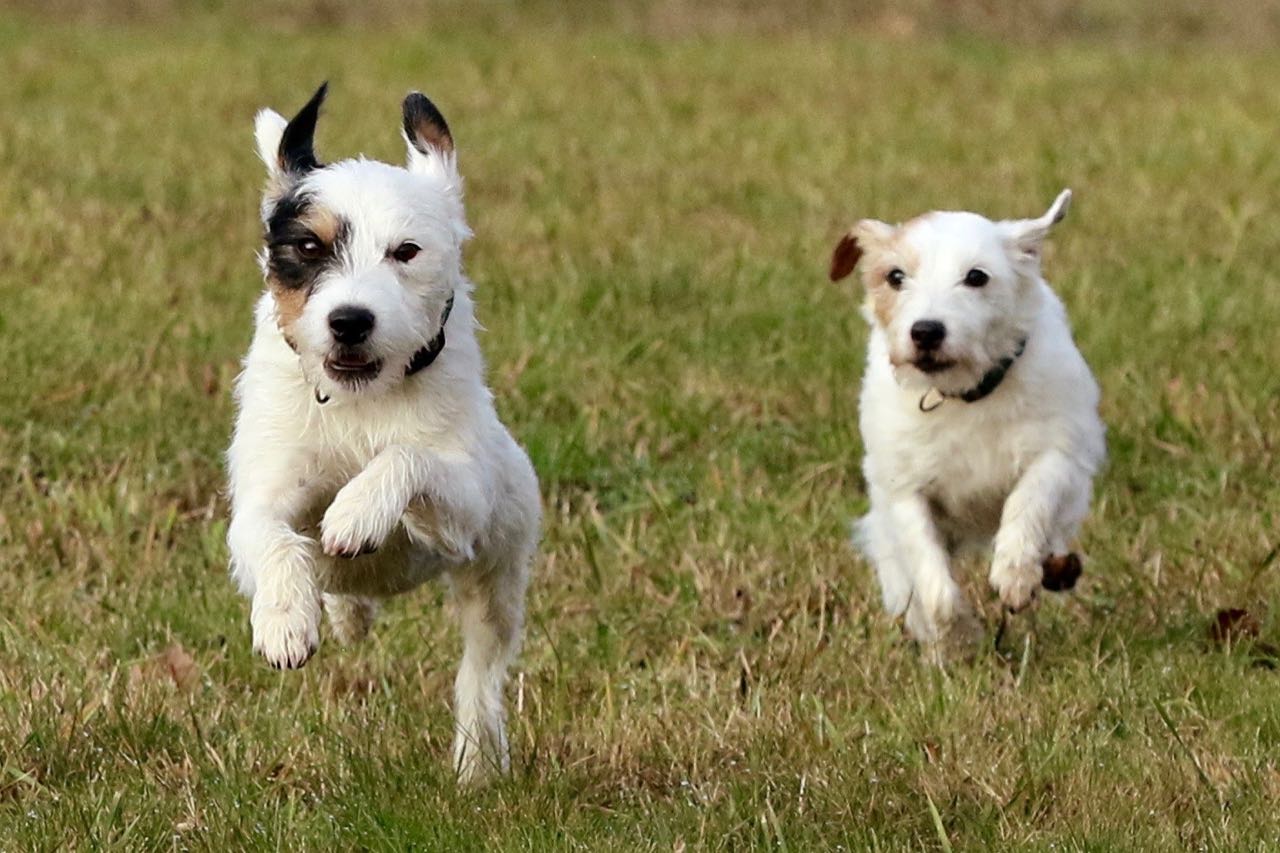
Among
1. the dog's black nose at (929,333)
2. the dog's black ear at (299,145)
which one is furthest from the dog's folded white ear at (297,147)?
the dog's black nose at (929,333)

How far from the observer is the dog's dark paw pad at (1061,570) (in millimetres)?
5508

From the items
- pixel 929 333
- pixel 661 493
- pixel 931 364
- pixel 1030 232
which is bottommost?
pixel 661 493

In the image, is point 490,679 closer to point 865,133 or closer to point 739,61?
point 865,133

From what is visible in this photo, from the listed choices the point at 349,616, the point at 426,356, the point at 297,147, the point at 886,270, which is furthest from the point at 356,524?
the point at 886,270

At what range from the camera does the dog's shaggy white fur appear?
4027mm

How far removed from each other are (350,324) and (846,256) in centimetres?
246

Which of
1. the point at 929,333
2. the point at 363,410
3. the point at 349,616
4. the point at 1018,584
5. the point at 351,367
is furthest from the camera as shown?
the point at 929,333

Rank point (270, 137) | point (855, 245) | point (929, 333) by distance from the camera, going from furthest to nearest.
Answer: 1. point (855, 245)
2. point (929, 333)
3. point (270, 137)

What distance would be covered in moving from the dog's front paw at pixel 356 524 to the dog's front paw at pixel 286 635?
14cm

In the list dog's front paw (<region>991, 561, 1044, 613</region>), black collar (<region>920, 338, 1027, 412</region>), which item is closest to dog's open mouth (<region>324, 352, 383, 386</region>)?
dog's front paw (<region>991, 561, 1044, 613</region>)

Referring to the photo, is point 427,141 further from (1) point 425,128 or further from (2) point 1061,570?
(2) point 1061,570

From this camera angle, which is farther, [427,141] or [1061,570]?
[1061,570]

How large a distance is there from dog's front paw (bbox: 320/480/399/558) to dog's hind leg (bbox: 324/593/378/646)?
813 millimetres

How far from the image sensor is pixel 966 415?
5953 mm
